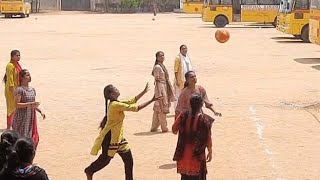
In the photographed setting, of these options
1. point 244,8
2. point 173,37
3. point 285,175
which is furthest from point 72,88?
point 244,8

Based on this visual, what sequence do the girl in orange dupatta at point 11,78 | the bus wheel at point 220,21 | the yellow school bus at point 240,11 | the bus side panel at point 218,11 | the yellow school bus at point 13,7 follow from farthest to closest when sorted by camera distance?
1. the yellow school bus at point 13,7
2. the bus wheel at point 220,21
3. the bus side panel at point 218,11
4. the yellow school bus at point 240,11
5. the girl in orange dupatta at point 11,78

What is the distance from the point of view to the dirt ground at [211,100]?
9.30m

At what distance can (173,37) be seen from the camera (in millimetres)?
36531

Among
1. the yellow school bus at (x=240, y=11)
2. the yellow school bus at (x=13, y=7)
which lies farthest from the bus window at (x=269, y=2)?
the yellow school bus at (x=13, y=7)

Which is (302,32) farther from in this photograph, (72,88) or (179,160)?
(179,160)

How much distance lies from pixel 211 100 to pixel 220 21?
30.9 meters

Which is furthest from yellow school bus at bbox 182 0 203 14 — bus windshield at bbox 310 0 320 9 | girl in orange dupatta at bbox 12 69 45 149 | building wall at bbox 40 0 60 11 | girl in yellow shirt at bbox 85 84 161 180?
girl in yellow shirt at bbox 85 84 161 180

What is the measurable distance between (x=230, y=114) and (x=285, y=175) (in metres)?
4.68

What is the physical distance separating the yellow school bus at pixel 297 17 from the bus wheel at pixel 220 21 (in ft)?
42.3

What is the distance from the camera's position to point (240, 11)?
4397 cm

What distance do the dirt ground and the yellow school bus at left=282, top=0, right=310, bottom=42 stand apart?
0.85 metres

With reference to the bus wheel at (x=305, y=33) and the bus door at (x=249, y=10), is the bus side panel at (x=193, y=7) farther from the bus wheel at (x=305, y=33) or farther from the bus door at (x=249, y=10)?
the bus wheel at (x=305, y=33)

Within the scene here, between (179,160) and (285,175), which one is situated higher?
(179,160)

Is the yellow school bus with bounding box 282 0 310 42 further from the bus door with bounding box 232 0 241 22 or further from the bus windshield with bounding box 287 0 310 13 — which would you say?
the bus door with bounding box 232 0 241 22
